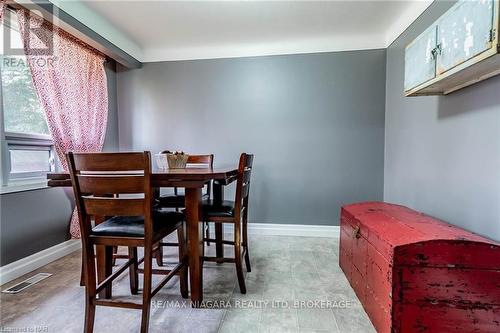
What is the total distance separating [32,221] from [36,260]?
337mm

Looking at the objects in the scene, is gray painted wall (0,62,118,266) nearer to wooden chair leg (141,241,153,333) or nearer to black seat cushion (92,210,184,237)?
black seat cushion (92,210,184,237)

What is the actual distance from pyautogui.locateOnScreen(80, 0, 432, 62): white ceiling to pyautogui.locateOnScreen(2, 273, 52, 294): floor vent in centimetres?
232

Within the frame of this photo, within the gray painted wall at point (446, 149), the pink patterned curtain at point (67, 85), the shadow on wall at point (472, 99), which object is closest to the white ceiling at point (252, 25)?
the gray painted wall at point (446, 149)

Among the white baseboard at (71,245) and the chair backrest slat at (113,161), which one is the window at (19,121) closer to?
the white baseboard at (71,245)

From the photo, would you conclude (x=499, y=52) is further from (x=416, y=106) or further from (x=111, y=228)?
(x=111, y=228)

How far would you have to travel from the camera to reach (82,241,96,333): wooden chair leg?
1320mm

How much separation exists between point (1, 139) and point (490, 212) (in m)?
3.33

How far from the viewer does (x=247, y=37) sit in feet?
9.38

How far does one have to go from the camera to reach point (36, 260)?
7.15ft

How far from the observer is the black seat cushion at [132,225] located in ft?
4.42

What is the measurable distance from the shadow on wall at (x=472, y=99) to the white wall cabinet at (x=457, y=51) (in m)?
0.04

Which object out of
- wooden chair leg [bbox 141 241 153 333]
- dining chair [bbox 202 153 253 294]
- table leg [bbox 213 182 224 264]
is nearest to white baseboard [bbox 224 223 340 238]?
table leg [bbox 213 182 224 264]

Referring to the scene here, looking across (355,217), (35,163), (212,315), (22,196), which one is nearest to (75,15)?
(35,163)

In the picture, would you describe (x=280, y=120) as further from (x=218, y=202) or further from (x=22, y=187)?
(x=22, y=187)
